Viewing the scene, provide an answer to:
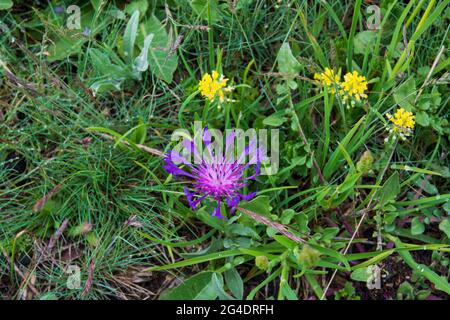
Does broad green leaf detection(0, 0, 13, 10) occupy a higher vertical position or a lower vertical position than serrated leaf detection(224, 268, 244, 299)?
higher

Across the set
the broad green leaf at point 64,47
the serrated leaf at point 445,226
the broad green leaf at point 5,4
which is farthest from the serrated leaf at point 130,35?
the serrated leaf at point 445,226

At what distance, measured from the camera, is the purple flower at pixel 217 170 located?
1381 mm

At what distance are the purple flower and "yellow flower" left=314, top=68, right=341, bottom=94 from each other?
25 centimetres

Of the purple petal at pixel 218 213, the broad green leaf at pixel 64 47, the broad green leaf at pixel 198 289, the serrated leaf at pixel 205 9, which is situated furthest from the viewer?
the broad green leaf at pixel 64 47

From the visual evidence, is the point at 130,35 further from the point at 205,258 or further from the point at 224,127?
the point at 205,258

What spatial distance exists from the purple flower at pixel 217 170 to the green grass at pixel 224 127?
0.20 feet

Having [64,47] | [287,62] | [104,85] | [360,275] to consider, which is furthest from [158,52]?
[360,275]

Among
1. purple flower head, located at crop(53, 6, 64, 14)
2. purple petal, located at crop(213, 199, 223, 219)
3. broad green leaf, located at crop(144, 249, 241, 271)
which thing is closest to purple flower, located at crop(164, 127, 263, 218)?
purple petal, located at crop(213, 199, 223, 219)

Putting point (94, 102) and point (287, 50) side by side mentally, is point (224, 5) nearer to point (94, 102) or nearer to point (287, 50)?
point (287, 50)

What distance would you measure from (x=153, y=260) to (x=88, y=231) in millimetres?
212

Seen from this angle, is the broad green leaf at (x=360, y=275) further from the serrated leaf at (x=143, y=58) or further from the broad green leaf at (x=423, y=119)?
the serrated leaf at (x=143, y=58)

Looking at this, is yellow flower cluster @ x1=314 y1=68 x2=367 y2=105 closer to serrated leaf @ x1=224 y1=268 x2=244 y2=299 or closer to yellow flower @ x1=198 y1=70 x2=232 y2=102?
yellow flower @ x1=198 y1=70 x2=232 y2=102

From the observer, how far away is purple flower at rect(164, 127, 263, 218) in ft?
4.53
